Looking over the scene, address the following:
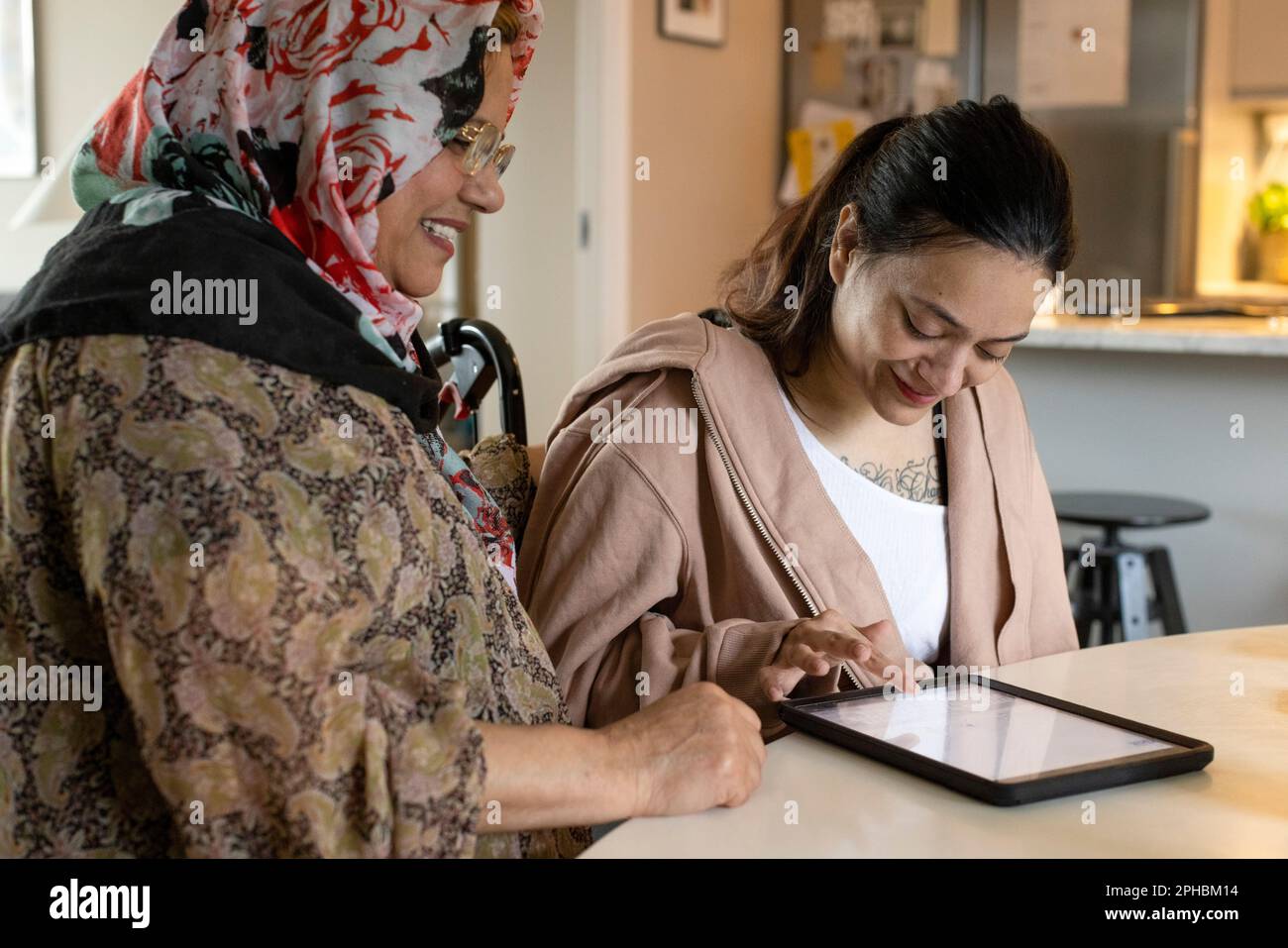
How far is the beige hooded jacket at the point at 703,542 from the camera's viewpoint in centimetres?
149

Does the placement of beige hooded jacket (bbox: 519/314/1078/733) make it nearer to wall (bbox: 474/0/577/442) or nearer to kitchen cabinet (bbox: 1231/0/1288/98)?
wall (bbox: 474/0/577/442)

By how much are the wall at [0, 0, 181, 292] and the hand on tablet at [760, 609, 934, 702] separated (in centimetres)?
364

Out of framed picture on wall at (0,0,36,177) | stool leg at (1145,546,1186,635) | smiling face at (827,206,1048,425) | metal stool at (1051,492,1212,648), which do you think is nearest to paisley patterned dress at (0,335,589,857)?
smiling face at (827,206,1048,425)

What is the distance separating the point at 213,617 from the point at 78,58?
13.4 feet

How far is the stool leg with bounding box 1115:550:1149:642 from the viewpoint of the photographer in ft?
9.72

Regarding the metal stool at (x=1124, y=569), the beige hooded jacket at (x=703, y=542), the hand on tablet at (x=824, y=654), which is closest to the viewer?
the hand on tablet at (x=824, y=654)

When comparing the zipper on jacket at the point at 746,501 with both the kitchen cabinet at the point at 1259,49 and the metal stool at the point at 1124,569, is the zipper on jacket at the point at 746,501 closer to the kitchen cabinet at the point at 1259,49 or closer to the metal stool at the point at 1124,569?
the metal stool at the point at 1124,569

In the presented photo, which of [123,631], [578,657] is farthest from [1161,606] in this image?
[123,631]

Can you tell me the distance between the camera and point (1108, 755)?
111 centimetres

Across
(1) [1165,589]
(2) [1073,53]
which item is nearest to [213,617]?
(1) [1165,589]

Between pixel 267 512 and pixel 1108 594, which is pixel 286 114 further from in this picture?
pixel 1108 594

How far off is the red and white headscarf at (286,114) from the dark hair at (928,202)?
617 mm

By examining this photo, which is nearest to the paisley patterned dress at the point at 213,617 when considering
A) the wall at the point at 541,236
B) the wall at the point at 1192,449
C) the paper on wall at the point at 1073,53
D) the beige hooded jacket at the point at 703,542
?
the beige hooded jacket at the point at 703,542

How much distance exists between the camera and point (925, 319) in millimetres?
1527
